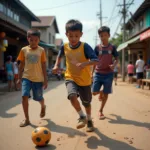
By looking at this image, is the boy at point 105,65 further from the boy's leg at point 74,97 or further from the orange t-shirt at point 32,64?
the boy's leg at point 74,97

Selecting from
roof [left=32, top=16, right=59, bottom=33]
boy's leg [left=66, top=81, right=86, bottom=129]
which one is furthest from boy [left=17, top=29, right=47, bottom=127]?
roof [left=32, top=16, right=59, bottom=33]

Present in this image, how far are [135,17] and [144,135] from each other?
21.8 meters

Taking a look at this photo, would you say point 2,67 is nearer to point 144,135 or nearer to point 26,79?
point 26,79

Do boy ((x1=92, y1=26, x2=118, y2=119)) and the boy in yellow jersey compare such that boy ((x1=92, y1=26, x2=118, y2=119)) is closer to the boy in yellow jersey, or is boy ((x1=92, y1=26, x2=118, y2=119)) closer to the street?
the street

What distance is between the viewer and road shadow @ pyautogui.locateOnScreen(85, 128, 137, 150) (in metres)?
3.60

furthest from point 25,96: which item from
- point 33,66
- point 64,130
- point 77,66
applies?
point 77,66

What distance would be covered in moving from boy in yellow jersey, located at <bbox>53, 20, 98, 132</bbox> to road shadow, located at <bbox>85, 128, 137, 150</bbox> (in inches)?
12.8

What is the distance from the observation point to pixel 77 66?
4020mm

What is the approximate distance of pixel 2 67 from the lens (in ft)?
55.0

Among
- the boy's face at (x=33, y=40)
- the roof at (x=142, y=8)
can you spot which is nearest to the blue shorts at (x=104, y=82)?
the boy's face at (x=33, y=40)

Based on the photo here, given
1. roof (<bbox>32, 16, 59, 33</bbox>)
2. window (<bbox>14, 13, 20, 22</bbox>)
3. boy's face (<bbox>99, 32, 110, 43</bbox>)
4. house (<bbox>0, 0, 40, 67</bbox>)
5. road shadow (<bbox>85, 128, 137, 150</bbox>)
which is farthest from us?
roof (<bbox>32, 16, 59, 33</bbox>)

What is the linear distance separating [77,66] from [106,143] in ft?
4.07

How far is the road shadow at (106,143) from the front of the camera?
11.8 ft

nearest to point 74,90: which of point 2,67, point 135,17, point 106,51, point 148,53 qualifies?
point 106,51
